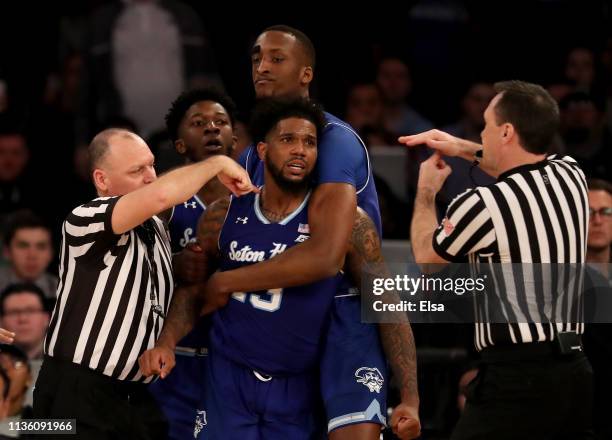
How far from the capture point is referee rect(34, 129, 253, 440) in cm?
425

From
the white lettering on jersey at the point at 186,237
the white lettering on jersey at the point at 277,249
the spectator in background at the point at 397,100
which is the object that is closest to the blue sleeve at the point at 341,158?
the white lettering on jersey at the point at 277,249

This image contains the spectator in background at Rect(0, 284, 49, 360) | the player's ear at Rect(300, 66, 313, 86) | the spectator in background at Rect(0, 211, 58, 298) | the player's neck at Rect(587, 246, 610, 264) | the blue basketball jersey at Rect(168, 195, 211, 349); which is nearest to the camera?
the player's ear at Rect(300, 66, 313, 86)

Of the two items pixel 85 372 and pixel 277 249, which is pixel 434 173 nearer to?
pixel 277 249

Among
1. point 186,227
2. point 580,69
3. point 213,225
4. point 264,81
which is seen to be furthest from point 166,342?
point 580,69

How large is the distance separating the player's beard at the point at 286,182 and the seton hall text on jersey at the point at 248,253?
0.20 meters

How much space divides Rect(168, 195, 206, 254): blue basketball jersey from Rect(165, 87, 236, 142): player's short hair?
1.47ft

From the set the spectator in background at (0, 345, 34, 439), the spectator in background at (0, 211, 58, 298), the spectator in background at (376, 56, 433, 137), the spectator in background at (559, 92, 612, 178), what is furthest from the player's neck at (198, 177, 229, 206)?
the spectator in background at (559, 92, 612, 178)

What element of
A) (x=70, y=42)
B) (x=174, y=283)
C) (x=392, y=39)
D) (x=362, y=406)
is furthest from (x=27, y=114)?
(x=362, y=406)

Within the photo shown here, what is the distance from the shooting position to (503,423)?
4.25 meters

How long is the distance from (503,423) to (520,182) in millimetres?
866

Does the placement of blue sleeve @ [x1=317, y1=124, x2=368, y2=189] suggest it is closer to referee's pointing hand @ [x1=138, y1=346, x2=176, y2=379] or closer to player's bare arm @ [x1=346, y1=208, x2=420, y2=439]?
player's bare arm @ [x1=346, y1=208, x2=420, y2=439]

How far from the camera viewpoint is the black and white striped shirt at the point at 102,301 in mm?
4320

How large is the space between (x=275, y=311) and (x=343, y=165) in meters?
0.58

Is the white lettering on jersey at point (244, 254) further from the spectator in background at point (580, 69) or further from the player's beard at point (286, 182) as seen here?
the spectator in background at point (580, 69)
